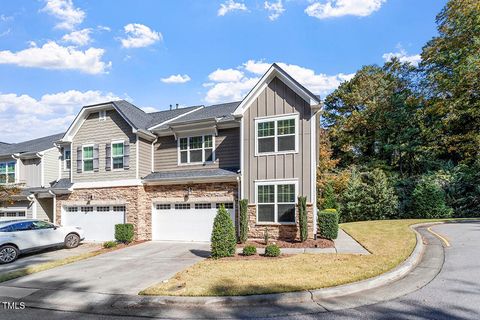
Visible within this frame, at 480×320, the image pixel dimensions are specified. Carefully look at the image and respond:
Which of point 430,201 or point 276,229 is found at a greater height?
point 430,201

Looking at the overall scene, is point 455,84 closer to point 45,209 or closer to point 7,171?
point 45,209

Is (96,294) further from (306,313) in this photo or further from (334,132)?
(334,132)

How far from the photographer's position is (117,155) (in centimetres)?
1772

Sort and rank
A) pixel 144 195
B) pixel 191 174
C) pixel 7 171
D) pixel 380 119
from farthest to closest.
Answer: pixel 380 119 → pixel 7 171 → pixel 144 195 → pixel 191 174

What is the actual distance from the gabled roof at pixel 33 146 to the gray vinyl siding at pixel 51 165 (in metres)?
0.46

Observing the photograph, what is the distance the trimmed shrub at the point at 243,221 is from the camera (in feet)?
47.3

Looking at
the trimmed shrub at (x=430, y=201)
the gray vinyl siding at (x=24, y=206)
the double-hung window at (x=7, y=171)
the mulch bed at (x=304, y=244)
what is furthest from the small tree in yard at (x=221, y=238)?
the double-hung window at (x=7, y=171)

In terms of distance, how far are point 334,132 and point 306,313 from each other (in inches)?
1149

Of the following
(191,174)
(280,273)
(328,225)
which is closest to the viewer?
(280,273)

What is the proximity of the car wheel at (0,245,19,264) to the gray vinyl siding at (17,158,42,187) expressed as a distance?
917 centimetres

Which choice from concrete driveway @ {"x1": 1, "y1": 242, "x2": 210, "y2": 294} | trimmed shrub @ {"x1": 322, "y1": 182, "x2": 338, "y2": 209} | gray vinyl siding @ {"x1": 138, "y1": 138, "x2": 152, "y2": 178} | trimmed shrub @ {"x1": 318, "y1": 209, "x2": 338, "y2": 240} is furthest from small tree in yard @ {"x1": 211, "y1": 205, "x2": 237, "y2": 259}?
trimmed shrub @ {"x1": 322, "y1": 182, "x2": 338, "y2": 209}

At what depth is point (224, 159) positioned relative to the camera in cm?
1652

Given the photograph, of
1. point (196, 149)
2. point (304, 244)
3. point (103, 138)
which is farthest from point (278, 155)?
point (103, 138)

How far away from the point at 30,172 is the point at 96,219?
7.89m
